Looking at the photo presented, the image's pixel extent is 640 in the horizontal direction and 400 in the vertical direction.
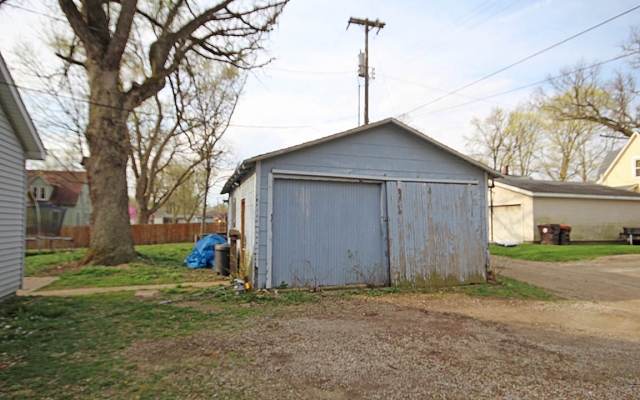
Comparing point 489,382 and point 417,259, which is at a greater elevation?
point 417,259

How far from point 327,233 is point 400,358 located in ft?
12.8

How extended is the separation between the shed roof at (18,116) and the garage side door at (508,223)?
2031cm

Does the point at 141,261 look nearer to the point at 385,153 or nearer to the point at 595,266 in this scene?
the point at 385,153

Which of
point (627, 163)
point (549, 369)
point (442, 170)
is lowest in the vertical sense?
point (549, 369)

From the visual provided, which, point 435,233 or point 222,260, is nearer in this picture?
point 435,233

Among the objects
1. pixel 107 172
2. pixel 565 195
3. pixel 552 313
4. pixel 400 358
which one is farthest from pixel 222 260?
pixel 565 195

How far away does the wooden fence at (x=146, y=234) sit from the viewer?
2166 centimetres

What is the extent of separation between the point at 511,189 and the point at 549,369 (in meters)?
17.8

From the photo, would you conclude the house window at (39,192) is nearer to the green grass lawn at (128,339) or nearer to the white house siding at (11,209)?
the white house siding at (11,209)

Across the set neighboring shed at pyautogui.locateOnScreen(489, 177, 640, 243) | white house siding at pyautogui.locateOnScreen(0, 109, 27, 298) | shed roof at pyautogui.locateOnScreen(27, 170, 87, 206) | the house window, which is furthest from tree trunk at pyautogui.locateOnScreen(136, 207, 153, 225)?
neighboring shed at pyautogui.locateOnScreen(489, 177, 640, 243)

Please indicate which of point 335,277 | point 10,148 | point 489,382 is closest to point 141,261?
point 10,148

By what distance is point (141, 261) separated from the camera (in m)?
12.2

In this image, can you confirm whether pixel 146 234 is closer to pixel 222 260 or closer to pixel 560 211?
pixel 222 260

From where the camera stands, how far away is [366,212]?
8250 millimetres
